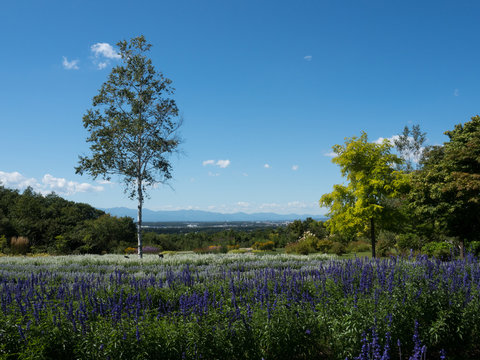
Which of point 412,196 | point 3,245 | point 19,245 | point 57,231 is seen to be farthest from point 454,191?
point 3,245

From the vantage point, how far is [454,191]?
47.6 feet

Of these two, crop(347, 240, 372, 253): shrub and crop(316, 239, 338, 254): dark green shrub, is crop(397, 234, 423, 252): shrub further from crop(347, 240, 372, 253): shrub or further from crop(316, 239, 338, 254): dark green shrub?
crop(316, 239, 338, 254): dark green shrub

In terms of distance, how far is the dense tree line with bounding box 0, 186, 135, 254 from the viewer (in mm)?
23703

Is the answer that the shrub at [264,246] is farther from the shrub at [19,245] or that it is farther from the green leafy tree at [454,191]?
the shrub at [19,245]

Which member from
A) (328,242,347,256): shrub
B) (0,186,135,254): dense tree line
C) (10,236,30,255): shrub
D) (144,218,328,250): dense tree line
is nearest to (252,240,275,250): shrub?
(144,218,328,250): dense tree line

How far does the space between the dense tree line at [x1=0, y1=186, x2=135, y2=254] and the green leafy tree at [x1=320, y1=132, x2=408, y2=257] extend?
17694mm

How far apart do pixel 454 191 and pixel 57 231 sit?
2630 centimetres

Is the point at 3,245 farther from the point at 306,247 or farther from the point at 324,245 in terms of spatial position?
the point at 324,245

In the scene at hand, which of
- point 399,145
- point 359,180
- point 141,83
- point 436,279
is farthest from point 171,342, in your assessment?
point 399,145

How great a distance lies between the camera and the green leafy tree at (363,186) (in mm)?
14758

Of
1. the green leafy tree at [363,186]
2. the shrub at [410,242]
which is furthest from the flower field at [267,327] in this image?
the shrub at [410,242]

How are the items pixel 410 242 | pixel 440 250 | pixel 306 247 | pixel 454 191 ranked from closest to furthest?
pixel 454 191, pixel 440 250, pixel 410 242, pixel 306 247

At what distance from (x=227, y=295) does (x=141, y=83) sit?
52.1ft

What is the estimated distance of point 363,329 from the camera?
4605 millimetres
